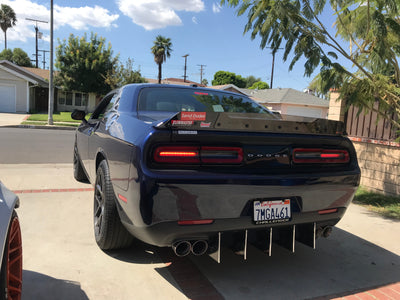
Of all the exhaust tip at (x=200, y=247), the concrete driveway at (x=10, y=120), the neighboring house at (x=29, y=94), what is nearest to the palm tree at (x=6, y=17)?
the neighboring house at (x=29, y=94)

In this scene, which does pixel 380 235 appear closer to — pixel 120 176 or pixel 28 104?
pixel 120 176

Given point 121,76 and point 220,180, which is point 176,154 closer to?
point 220,180

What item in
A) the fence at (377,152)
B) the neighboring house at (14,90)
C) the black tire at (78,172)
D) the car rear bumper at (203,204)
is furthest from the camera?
the neighboring house at (14,90)

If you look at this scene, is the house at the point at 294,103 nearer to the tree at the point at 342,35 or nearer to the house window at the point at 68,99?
the house window at the point at 68,99

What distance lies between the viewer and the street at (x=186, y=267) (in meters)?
2.54

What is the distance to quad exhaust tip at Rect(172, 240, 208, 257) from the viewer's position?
2.39 meters

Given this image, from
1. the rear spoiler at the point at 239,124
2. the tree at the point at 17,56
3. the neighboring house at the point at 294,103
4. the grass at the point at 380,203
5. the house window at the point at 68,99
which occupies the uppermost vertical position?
the tree at the point at 17,56

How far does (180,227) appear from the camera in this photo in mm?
2258

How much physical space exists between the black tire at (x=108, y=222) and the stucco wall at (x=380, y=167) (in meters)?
4.83

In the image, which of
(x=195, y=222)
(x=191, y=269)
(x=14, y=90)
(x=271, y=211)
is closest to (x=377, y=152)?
(x=271, y=211)

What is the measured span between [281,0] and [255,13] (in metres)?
0.35

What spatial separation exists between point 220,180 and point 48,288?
59.9 inches

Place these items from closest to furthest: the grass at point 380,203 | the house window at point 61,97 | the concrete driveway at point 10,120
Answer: the grass at point 380,203, the concrete driveway at point 10,120, the house window at point 61,97

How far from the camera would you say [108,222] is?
2820mm
